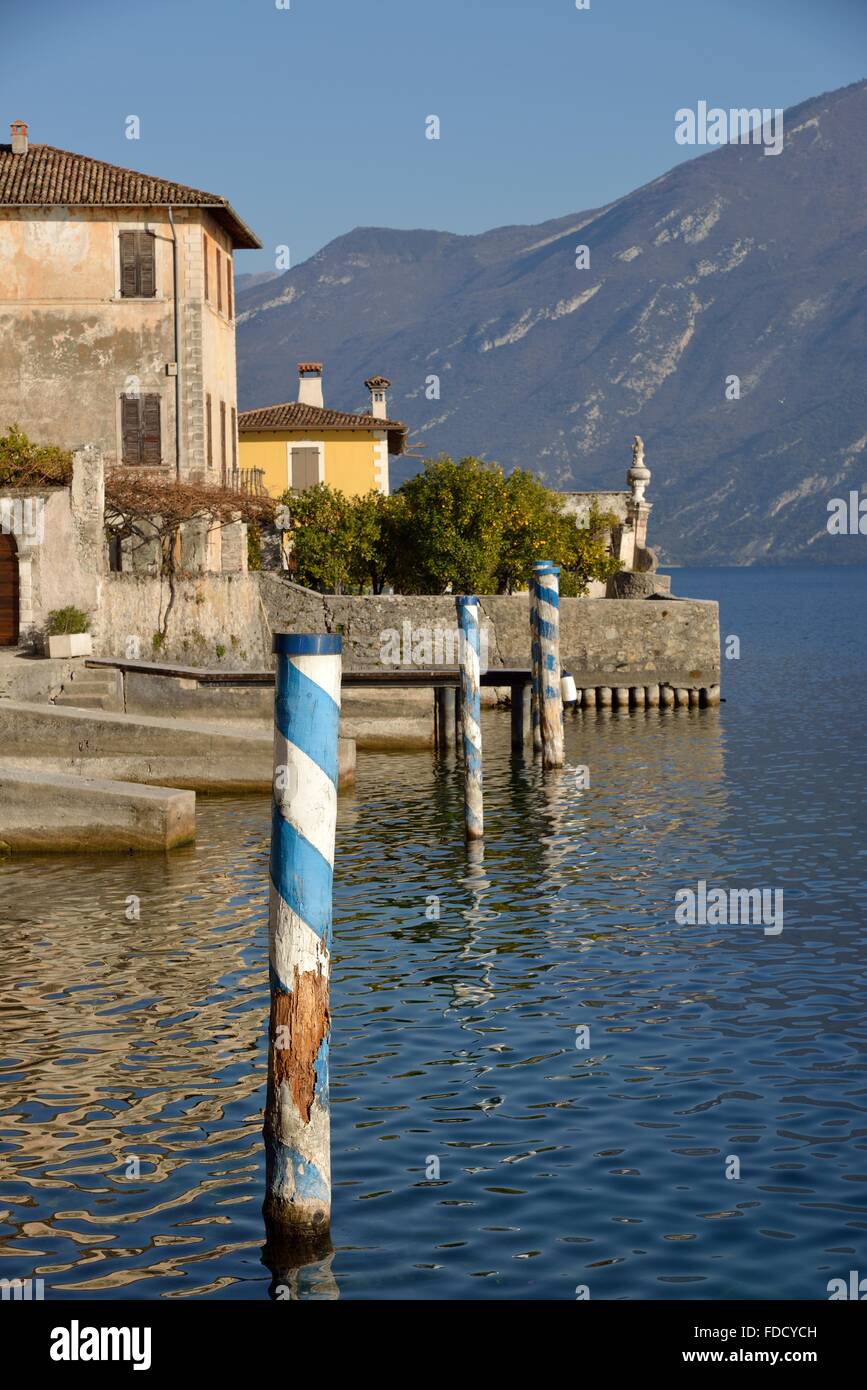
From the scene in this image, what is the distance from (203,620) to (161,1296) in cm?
3262

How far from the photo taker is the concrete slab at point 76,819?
21.8 metres

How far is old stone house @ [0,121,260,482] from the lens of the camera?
43656 millimetres

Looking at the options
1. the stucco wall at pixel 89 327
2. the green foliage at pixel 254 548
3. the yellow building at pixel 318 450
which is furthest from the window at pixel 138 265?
the yellow building at pixel 318 450

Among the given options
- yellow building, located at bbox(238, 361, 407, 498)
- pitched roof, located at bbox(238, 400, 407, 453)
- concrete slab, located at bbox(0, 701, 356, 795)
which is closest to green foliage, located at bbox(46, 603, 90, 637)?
concrete slab, located at bbox(0, 701, 356, 795)

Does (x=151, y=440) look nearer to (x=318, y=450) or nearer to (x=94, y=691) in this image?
(x=94, y=691)

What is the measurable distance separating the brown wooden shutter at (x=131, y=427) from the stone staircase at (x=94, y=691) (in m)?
13.7

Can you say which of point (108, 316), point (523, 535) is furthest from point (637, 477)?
point (108, 316)

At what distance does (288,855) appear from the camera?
9.05m

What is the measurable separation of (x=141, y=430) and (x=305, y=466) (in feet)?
62.1

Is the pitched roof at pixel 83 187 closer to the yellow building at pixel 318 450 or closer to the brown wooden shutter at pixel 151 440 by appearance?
the brown wooden shutter at pixel 151 440

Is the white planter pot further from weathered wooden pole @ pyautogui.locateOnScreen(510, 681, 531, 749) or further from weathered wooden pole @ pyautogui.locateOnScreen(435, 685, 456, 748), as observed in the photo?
weathered wooden pole @ pyautogui.locateOnScreen(510, 681, 531, 749)

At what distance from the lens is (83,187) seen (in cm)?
4381

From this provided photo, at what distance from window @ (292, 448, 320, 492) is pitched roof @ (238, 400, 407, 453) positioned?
0.74 m
